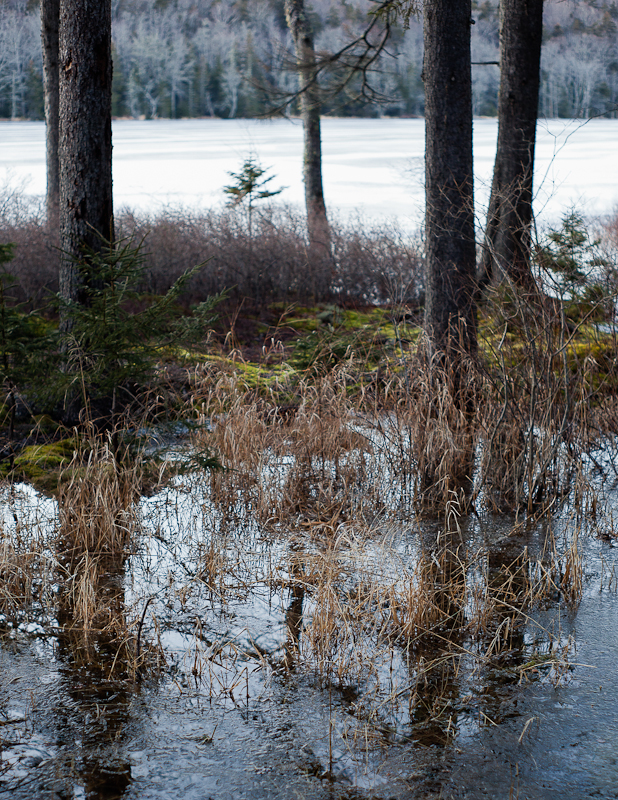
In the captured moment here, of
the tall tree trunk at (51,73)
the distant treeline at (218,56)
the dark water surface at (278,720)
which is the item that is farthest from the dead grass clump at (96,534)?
the distant treeline at (218,56)

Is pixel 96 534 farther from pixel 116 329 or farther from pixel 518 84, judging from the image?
pixel 518 84

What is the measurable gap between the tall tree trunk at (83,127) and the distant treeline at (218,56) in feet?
54.3

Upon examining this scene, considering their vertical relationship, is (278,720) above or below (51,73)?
below

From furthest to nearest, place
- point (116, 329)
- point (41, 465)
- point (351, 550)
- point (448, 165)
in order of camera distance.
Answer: point (448, 165), point (41, 465), point (116, 329), point (351, 550)

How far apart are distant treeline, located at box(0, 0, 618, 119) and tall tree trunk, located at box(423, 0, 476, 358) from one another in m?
16.2

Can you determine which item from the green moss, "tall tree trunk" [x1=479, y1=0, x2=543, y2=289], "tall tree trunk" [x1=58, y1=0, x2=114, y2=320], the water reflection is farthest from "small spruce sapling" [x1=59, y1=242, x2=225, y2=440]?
"tall tree trunk" [x1=479, y1=0, x2=543, y2=289]

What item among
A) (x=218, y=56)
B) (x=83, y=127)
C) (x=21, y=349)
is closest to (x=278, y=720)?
(x=21, y=349)

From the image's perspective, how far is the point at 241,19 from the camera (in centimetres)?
2827

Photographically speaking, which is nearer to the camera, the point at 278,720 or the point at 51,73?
the point at 278,720

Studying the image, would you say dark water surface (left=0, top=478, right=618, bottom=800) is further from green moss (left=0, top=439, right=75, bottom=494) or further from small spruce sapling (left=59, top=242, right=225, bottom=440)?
small spruce sapling (left=59, top=242, right=225, bottom=440)

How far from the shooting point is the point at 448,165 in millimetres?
A: 6941

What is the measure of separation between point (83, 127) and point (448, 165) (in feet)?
10.8

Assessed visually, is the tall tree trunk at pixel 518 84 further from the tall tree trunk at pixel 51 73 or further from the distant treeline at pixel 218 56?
the distant treeline at pixel 218 56

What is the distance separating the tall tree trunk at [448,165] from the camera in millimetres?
6789
